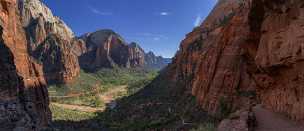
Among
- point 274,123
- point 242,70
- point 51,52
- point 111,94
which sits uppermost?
point 51,52

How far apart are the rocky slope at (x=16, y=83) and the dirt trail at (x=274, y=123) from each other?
94.5 feet

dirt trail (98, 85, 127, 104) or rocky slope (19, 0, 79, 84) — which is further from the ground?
rocky slope (19, 0, 79, 84)

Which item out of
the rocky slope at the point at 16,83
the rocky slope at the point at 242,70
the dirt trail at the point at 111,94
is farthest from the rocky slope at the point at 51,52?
the rocky slope at the point at 16,83

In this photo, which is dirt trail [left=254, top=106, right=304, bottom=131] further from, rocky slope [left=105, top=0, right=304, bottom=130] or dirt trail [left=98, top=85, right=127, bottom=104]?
dirt trail [left=98, top=85, right=127, bottom=104]

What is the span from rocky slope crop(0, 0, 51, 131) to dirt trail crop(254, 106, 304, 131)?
28.8 meters

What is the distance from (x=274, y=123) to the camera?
20.2 meters

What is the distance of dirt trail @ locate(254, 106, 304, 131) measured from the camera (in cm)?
1895

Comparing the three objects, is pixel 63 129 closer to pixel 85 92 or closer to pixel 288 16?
pixel 288 16

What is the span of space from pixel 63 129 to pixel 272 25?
53.6m

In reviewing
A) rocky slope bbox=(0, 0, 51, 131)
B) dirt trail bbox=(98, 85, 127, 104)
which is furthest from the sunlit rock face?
dirt trail bbox=(98, 85, 127, 104)

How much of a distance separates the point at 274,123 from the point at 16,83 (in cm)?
3780

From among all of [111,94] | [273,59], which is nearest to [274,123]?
[273,59]

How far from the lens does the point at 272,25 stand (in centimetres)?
2353

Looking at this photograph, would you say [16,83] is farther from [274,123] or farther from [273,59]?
[274,123]
